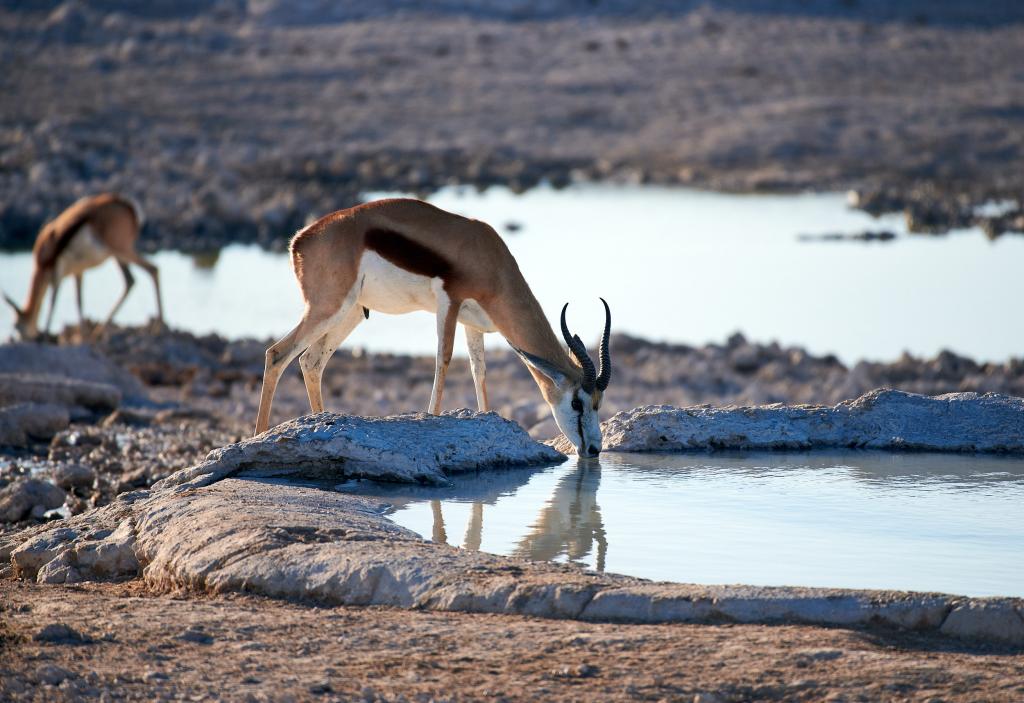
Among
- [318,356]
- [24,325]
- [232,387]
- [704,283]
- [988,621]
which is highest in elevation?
[704,283]

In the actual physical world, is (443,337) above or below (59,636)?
above

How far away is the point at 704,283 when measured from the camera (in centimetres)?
2005

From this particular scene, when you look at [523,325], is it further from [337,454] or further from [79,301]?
[79,301]

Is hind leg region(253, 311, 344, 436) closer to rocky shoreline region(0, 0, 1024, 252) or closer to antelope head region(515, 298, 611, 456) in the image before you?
antelope head region(515, 298, 611, 456)

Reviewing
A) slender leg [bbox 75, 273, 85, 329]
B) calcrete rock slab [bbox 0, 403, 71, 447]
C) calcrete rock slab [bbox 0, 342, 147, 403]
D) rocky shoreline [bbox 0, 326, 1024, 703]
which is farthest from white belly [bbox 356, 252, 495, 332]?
slender leg [bbox 75, 273, 85, 329]

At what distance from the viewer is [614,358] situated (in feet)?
48.9

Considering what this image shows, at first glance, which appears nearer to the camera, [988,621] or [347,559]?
[988,621]

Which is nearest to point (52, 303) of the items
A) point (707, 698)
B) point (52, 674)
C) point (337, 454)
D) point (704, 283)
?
point (704, 283)

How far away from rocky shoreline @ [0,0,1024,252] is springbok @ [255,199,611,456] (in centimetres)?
1578

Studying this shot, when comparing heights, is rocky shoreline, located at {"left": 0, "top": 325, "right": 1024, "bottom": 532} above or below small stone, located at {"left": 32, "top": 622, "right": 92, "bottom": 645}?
above

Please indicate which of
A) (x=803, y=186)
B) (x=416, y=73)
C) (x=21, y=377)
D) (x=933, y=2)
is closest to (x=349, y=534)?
(x=21, y=377)

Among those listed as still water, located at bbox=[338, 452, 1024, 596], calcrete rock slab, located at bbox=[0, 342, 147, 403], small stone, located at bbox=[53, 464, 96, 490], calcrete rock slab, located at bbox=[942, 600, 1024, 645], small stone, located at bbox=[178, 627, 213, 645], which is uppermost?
calcrete rock slab, located at bbox=[0, 342, 147, 403]

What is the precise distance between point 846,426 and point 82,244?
11.2m

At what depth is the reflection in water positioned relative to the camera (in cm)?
563
